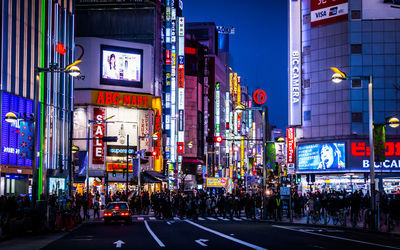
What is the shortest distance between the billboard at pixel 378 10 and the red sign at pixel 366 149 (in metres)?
13.9

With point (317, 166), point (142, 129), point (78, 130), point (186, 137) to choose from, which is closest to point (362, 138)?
point (317, 166)

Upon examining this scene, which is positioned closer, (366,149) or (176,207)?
(176,207)

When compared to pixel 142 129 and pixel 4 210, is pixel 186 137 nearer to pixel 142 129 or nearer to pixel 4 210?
pixel 142 129

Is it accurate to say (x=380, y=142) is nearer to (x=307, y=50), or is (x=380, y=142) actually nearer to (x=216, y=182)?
(x=307, y=50)

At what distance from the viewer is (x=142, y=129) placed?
82.5 meters

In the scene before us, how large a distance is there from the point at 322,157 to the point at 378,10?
17.3m

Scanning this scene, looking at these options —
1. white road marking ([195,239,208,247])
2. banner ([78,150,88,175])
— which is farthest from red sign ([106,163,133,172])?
white road marking ([195,239,208,247])

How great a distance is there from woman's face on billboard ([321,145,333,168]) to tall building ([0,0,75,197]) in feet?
91.8

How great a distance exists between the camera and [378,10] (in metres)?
68.6

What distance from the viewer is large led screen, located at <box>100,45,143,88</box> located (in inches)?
3236

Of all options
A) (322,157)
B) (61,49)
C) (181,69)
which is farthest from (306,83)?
(181,69)

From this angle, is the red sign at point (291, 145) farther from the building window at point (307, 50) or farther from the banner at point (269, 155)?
the banner at point (269, 155)

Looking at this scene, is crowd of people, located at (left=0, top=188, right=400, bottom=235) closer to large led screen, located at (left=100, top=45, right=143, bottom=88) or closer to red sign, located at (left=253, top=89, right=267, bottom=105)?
red sign, located at (left=253, top=89, right=267, bottom=105)

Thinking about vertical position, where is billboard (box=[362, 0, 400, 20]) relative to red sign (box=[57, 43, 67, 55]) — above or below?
above
